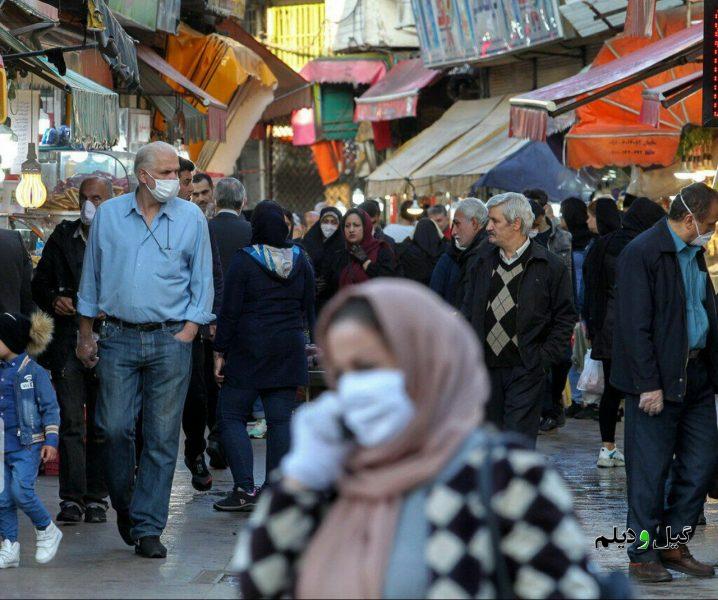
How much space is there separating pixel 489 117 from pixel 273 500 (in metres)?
23.1

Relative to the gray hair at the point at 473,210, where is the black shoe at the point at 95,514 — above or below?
below

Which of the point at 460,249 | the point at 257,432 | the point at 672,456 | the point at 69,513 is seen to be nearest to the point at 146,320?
Result: the point at 69,513

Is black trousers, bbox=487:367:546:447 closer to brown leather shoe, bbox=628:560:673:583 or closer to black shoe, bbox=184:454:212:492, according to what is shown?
brown leather shoe, bbox=628:560:673:583

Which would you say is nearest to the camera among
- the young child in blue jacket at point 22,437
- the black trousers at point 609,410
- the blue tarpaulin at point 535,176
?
the young child in blue jacket at point 22,437

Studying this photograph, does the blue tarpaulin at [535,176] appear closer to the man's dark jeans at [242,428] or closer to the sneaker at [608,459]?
the sneaker at [608,459]

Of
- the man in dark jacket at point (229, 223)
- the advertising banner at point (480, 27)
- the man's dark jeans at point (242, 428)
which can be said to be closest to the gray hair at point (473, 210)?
the man in dark jacket at point (229, 223)

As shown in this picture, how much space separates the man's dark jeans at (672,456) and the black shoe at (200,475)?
11.1 feet

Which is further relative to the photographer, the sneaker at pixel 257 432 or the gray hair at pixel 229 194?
the sneaker at pixel 257 432

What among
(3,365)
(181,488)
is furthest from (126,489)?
(181,488)

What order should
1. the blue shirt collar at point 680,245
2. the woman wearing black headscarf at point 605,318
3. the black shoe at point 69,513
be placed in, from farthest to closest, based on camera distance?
the woman wearing black headscarf at point 605,318 < the black shoe at point 69,513 < the blue shirt collar at point 680,245

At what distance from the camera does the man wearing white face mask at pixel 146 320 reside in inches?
296

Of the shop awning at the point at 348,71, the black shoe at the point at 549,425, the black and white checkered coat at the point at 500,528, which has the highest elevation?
the shop awning at the point at 348,71

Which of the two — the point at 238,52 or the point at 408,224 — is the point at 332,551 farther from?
the point at 238,52

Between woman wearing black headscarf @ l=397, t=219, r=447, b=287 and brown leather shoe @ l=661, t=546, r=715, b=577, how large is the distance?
281 inches
